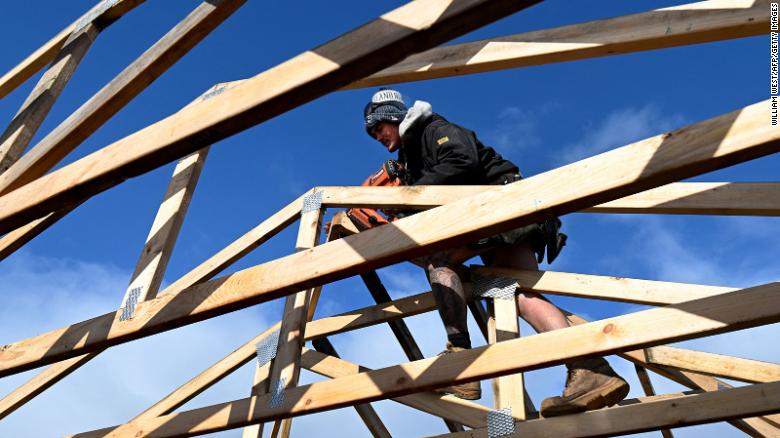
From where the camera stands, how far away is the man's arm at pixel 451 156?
4379 millimetres

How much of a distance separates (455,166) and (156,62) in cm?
207

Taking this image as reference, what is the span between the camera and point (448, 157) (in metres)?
4.50

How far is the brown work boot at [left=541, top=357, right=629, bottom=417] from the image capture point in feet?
12.2

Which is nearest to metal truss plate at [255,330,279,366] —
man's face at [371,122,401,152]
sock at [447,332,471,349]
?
sock at [447,332,471,349]

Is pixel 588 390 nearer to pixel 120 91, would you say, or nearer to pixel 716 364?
pixel 716 364

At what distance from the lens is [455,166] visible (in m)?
4.42

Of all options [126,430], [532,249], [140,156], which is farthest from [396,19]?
[126,430]

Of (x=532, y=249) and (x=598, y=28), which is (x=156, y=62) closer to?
(x=598, y=28)

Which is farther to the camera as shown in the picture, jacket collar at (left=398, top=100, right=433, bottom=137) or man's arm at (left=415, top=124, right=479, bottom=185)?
jacket collar at (left=398, top=100, right=433, bottom=137)

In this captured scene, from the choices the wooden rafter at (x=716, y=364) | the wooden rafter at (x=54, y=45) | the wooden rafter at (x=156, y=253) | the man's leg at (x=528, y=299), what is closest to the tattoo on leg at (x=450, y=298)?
the man's leg at (x=528, y=299)

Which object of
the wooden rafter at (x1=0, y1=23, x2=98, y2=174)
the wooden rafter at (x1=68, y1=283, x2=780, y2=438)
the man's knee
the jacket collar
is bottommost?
the wooden rafter at (x1=68, y1=283, x2=780, y2=438)

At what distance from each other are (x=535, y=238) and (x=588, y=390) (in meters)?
1.20

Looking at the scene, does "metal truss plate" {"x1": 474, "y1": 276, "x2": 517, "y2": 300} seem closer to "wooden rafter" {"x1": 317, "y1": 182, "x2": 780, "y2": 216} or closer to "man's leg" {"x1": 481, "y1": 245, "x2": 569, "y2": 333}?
"man's leg" {"x1": 481, "y1": 245, "x2": 569, "y2": 333}

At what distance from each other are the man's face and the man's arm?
0.54 meters
